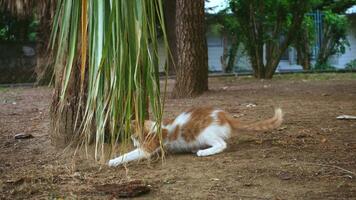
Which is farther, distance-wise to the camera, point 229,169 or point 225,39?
point 225,39

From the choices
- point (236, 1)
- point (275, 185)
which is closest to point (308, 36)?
point (236, 1)

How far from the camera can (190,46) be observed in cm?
1019

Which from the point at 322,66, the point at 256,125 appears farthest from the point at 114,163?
the point at 322,66

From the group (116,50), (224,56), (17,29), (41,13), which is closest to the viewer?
(116,50)

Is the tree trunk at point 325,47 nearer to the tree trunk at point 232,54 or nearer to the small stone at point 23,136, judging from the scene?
the tree trunk at point 232,54

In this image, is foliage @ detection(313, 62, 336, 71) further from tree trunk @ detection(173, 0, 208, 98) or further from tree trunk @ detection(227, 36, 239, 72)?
tree trunk @ detection(173, 0, 208, 98)

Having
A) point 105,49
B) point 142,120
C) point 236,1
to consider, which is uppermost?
point 236,1

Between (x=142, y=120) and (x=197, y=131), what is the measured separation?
255 cm

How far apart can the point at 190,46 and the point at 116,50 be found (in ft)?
25.2

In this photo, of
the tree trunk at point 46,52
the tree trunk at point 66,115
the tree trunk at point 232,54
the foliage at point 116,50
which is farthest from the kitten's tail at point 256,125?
the tree trunk at point 232,54

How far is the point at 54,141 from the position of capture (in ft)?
18.5

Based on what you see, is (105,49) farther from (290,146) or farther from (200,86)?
(200,86)

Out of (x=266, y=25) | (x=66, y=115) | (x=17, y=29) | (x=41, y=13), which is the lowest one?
(x=66, y=115)

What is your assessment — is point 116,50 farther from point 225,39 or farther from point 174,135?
point 225,39
